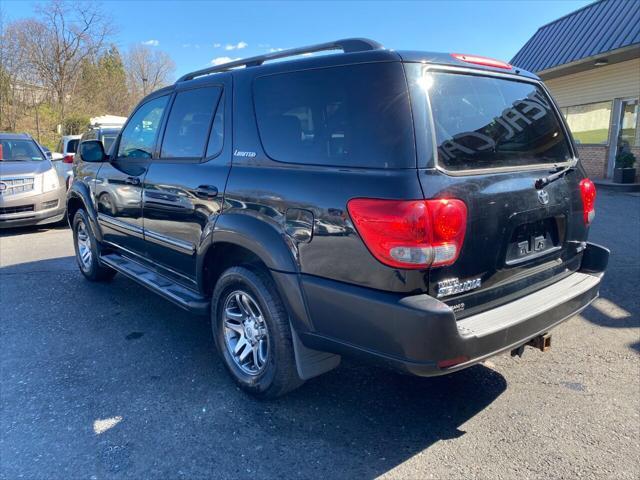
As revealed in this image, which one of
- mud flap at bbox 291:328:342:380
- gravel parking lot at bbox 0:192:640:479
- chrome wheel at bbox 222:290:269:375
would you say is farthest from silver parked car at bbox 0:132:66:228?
mud flap at bbox 291:328:342:380

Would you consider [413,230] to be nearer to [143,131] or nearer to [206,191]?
[206,191]

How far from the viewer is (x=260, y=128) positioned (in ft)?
10.00

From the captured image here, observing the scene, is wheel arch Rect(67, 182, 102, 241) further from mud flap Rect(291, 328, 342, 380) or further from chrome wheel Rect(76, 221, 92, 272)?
mud flap Rect(291, 328, 342, 380)

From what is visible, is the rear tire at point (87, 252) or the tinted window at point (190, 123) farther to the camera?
the rear tire at point (87, 252)

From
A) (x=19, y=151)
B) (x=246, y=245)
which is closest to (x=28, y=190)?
(x=19, y=151)

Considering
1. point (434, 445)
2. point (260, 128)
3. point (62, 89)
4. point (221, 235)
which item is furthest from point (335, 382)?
point (62, 89)

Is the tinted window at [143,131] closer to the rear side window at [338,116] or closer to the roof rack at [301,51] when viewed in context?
the roof rack at [301,51]

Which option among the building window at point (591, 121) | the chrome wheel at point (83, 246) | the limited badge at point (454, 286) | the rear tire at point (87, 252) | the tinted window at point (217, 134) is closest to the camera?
the limited badge at point (454, 286)

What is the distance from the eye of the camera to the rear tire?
17.4 feet

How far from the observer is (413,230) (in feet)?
7.22

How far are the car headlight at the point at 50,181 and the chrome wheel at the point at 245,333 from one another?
7.12 m

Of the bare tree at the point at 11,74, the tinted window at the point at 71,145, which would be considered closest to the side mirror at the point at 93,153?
the tinted window at the point at 71,145

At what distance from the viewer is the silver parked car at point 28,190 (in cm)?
840

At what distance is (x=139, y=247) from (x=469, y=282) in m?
3.05
